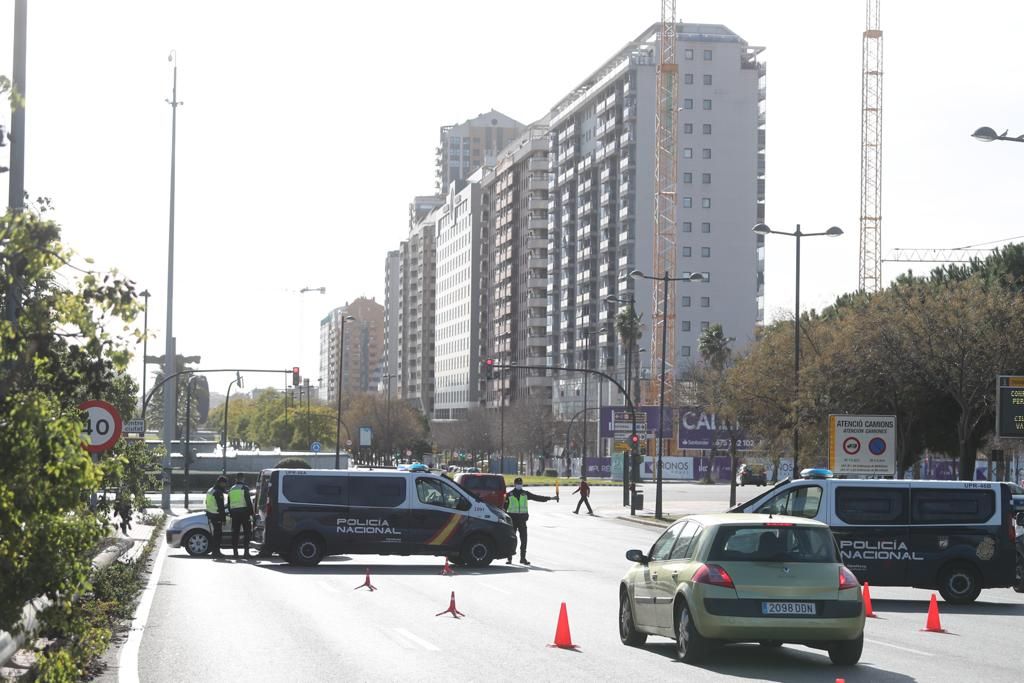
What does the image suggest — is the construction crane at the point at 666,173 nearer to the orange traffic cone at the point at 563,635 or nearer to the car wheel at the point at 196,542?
the car wheel at the point at 196,542

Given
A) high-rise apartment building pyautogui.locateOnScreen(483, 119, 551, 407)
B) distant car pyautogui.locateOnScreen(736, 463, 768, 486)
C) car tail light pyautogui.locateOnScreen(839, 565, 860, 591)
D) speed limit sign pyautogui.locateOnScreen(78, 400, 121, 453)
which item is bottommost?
distant car pyautogui.locateOnScreen(736, 463, 768, 486)

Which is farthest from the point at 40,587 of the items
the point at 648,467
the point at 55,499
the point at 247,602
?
the point at 648,467

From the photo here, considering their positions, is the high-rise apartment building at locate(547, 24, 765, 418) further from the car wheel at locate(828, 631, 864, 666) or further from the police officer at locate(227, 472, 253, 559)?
the car wheel at locate(828, 631, 864, 666)

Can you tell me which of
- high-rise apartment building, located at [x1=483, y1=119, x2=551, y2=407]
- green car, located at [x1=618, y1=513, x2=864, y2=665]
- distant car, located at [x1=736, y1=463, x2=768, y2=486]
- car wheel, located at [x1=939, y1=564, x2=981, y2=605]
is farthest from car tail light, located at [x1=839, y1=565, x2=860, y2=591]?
high-rise apartment building, located at [x1=483, y1=119, x2=551, y2=407]

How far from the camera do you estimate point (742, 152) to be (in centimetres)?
13625

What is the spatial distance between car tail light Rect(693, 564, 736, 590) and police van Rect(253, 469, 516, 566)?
52.1 feet

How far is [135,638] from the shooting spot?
15.9 meters

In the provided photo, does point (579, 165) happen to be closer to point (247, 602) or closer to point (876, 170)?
point (876, 170)

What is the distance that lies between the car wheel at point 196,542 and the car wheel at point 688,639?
63.9 feet

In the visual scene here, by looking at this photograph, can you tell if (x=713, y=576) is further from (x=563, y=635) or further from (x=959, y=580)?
(x=959, y=580)

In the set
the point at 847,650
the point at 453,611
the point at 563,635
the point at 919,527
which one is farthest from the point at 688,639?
the point at 919,527

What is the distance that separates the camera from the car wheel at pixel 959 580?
22.9m

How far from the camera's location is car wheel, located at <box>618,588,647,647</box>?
1549 centimetres

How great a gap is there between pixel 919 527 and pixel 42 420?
57.8 feet
